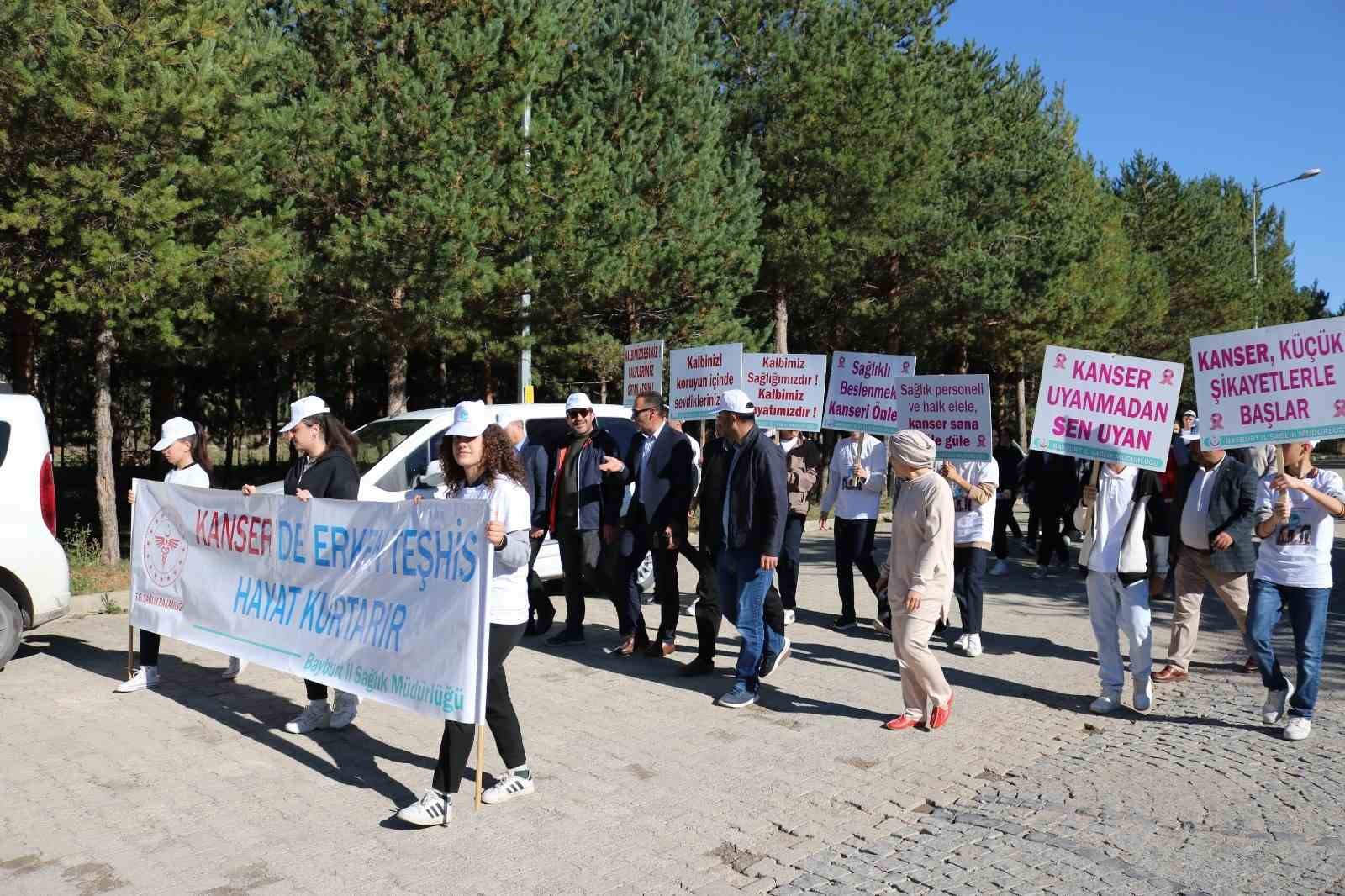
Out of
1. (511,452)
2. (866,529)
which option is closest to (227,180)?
(866,529)

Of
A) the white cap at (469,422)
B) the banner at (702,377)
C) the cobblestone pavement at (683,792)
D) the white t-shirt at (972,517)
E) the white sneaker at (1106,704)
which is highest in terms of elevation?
the banner at (702,377)

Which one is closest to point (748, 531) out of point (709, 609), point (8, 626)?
point (709, 609)

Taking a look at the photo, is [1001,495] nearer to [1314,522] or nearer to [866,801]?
[1314,522]

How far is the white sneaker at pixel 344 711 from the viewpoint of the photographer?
662 centimetres

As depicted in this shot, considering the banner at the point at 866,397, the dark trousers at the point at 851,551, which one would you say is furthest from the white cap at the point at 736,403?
the banner at the point at 866,397

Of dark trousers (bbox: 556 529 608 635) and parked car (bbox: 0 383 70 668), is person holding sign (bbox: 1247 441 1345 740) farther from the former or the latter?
parked car (bbox: 0 383 70 668)

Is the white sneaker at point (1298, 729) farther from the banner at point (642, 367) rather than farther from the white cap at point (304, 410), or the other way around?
the banner at point (642, 367)

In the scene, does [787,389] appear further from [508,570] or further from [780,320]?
[780,320]

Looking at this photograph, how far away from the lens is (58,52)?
37.2 ft

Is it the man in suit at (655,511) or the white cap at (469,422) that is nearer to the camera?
the white cap at (469,422)

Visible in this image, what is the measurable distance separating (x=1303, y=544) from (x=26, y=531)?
8.30 m

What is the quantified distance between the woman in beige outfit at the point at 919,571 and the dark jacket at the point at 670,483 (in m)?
1.89

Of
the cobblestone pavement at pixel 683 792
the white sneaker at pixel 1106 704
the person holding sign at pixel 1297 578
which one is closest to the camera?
the cobblestone pavement at pixel 683 792

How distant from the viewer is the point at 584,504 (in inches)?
349
